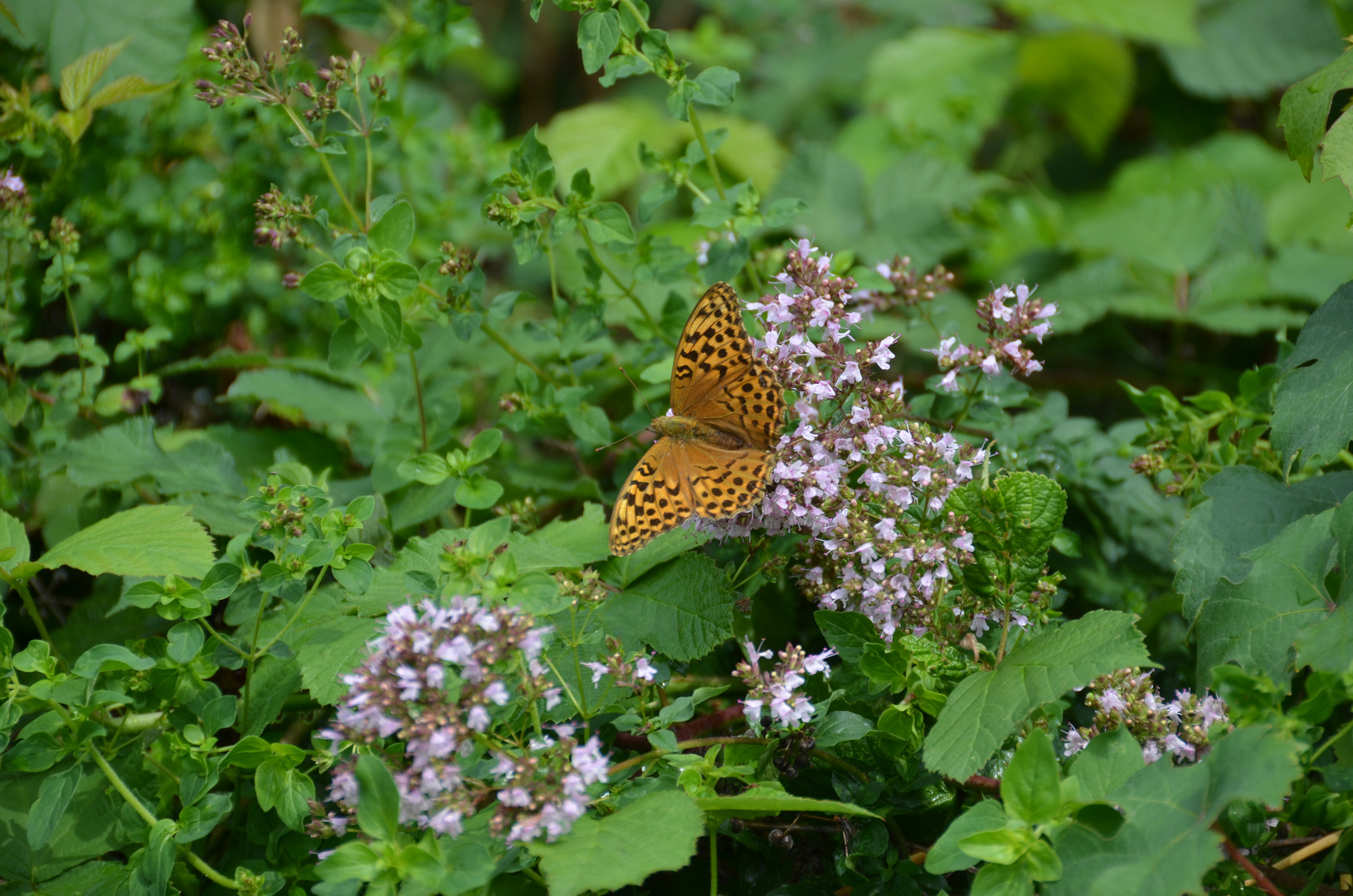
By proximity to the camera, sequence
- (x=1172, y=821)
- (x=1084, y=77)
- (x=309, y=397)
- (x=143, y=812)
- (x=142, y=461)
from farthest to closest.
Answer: (x=1084, y=77)
(x=309, y=397)
(x=142, y=461)
(x=143, y=812)
(x=1172, y=821)

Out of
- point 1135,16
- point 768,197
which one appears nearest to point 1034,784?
point 768,197

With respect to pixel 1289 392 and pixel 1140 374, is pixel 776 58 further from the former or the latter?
pixel 1289 392

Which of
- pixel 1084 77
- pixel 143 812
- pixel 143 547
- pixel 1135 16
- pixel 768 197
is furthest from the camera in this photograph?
pixel 1084 77

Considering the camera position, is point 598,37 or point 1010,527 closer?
point 1010,527

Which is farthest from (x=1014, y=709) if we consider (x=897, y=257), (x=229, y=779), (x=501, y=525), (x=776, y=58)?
(x=776, y=58)

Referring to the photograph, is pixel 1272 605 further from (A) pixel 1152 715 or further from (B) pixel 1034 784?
(B) pixel 1034 784

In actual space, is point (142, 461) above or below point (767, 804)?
above

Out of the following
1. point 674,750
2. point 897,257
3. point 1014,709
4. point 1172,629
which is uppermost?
point 897,257

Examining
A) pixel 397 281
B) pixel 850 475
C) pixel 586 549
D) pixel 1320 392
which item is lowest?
pixel 586 549
